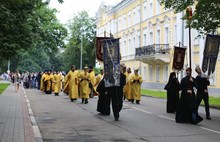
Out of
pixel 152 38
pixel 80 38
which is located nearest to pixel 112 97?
pixel 152 38

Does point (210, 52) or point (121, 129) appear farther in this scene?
point (210, 52)

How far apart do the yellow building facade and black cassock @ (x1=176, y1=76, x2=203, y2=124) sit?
64.9ft

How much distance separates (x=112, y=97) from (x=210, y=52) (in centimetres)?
432

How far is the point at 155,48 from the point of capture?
44.5 m

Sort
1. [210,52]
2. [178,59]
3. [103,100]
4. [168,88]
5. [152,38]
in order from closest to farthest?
1. [103,100]
2. [210,52]
3. [168,88]
4. [178,59]
5. [152,38]

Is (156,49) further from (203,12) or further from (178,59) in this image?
(178,59)

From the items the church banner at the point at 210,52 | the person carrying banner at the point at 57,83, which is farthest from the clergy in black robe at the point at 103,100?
the person carrying banner at the point at 57,83

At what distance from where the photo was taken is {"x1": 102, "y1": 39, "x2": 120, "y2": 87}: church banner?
1381 centimetres

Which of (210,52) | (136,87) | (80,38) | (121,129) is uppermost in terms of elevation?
(80,38)

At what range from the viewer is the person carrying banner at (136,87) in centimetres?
2149

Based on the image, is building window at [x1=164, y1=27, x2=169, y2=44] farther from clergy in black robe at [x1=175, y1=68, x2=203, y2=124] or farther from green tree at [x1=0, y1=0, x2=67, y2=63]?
clergy in black robe at [x1=175, y1=68, x2=203, y2=124]

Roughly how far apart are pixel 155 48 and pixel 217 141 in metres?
35.2

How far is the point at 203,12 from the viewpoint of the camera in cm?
1848

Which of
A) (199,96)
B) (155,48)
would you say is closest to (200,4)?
(199,96)
